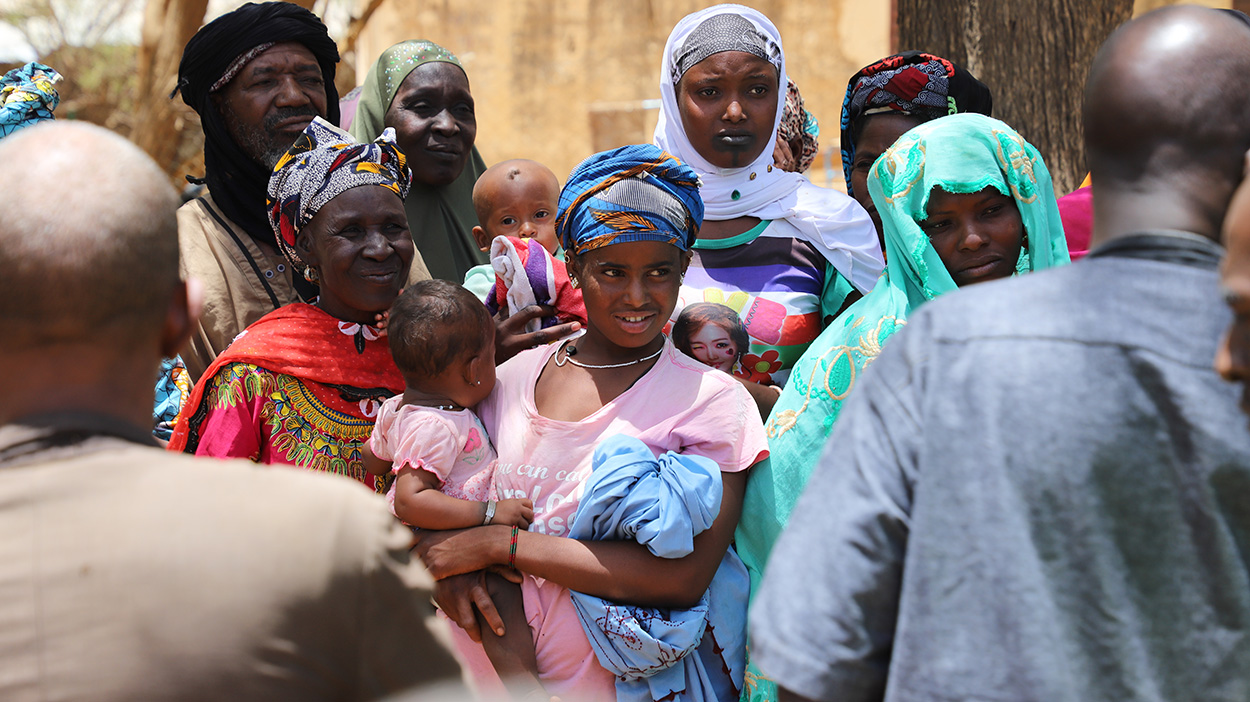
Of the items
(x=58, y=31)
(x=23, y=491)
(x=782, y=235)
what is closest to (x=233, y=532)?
(x=23, y=491)

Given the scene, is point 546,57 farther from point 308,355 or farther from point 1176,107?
point 1176,107

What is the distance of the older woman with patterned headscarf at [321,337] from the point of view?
110 inches

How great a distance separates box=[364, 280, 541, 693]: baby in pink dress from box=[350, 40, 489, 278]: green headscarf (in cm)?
138

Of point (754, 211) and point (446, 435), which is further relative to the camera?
point (754, 211)

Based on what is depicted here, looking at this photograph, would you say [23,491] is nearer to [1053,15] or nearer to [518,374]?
[518,374]

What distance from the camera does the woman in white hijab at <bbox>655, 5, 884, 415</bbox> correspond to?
315cm

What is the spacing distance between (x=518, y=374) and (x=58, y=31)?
14.5 m

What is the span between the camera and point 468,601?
2574mm

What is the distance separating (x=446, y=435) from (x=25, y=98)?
240 centimetres

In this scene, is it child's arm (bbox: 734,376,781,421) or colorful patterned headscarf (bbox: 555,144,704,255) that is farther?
child's arm (bbox: 734,376,781,421)

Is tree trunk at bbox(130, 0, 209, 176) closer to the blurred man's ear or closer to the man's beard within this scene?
the man's beard

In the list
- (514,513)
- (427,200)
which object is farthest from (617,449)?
(427,200)

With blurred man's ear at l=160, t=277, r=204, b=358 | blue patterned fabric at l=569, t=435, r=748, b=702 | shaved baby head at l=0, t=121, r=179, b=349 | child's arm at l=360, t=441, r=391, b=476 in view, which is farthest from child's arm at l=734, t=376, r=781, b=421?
shaved baby head at l=0, t=121, r=179, b=349

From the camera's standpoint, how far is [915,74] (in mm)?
3621
